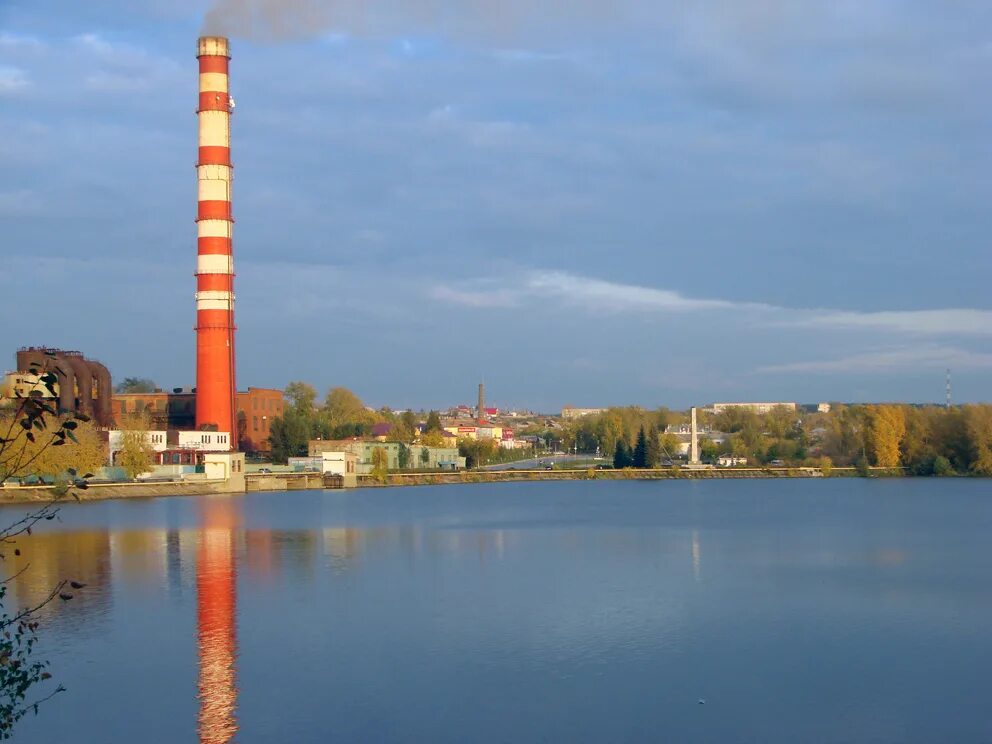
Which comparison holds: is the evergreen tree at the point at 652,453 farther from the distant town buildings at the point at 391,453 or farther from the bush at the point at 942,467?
the bush at the point at 942,467

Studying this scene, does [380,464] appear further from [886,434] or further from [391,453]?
[886,434]

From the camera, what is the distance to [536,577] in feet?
58.5

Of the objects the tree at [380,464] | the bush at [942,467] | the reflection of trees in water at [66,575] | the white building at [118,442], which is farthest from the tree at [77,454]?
the bush at [942,467]

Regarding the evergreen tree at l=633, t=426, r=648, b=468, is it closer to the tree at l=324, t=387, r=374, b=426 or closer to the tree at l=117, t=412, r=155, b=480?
the tree at l=324, t=387, r=374, b=426

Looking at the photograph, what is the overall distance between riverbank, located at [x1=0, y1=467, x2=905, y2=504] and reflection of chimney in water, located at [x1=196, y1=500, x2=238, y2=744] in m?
15.5

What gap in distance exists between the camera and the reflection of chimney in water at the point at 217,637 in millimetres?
9445

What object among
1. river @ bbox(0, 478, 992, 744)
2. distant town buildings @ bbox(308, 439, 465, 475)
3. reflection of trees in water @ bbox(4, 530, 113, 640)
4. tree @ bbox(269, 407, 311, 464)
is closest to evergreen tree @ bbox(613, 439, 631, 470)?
distant town buildings @ bbox(308, 439, 465, 475)

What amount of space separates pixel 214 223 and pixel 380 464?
18.1 m

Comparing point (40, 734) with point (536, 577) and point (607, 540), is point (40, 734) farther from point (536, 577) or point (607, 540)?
point (607, 540)

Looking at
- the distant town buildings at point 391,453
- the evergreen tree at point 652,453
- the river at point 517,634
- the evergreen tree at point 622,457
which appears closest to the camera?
the river at point 517,634

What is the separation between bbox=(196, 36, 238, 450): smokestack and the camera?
37.4 m

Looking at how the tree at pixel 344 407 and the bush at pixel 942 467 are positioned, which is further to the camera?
the tree at pixel 344 407

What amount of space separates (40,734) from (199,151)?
31.3 metres

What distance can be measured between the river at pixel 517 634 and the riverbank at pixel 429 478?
12.2m
